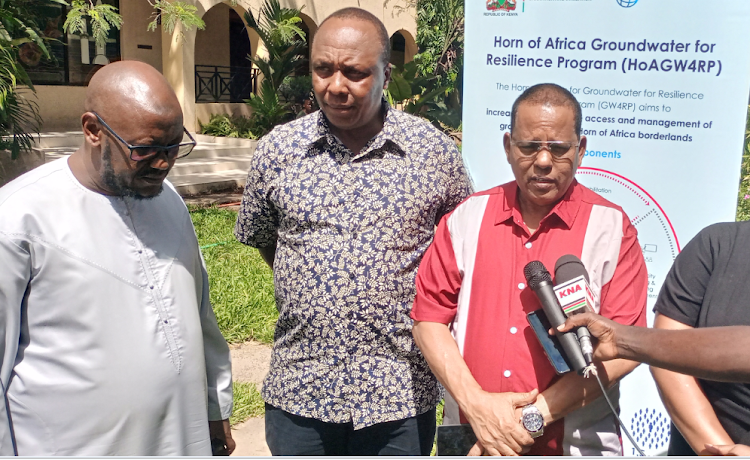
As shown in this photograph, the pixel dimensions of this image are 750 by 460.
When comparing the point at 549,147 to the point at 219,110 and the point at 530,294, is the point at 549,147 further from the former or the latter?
the point at 219,110

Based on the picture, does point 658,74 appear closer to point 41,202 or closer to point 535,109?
point 535,109

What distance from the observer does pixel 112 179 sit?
1.98 m

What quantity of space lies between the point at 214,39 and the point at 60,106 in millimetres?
4965

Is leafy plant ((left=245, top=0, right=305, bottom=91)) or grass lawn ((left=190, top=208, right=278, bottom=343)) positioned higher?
leafy plant ((left=245, top=0, right=305, bottom=91))

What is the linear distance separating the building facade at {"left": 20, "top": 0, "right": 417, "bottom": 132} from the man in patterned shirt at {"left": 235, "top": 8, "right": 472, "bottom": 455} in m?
10.6

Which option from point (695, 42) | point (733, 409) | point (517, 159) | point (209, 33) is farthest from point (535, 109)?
point (209, 33)

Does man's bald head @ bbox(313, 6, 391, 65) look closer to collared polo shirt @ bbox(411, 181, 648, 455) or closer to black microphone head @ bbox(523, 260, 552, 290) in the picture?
collared polo shirt @ bbox(411, 181, 648, 455)

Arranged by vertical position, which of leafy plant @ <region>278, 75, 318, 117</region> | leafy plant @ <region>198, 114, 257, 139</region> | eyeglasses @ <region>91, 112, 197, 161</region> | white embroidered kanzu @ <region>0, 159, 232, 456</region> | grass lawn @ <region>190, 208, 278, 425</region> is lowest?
grass lawn @ <region>190, 208, 278, 425</region>

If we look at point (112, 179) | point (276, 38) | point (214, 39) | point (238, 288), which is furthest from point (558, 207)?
point (214, 39)

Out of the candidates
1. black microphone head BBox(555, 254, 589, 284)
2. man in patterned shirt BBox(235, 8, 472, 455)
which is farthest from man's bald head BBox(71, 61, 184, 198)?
black microphone head BBox(555, 254, 589, 284)

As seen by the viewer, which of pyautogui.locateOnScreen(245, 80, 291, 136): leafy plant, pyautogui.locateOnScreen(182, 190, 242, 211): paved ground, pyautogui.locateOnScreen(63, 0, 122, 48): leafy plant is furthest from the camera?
pyautogui.locateOnScreen(245, 80, 291, 136): leafy plant

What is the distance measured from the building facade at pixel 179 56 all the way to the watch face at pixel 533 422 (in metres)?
11.6

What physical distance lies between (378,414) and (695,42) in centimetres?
212

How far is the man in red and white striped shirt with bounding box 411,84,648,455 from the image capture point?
2082 millimetres
